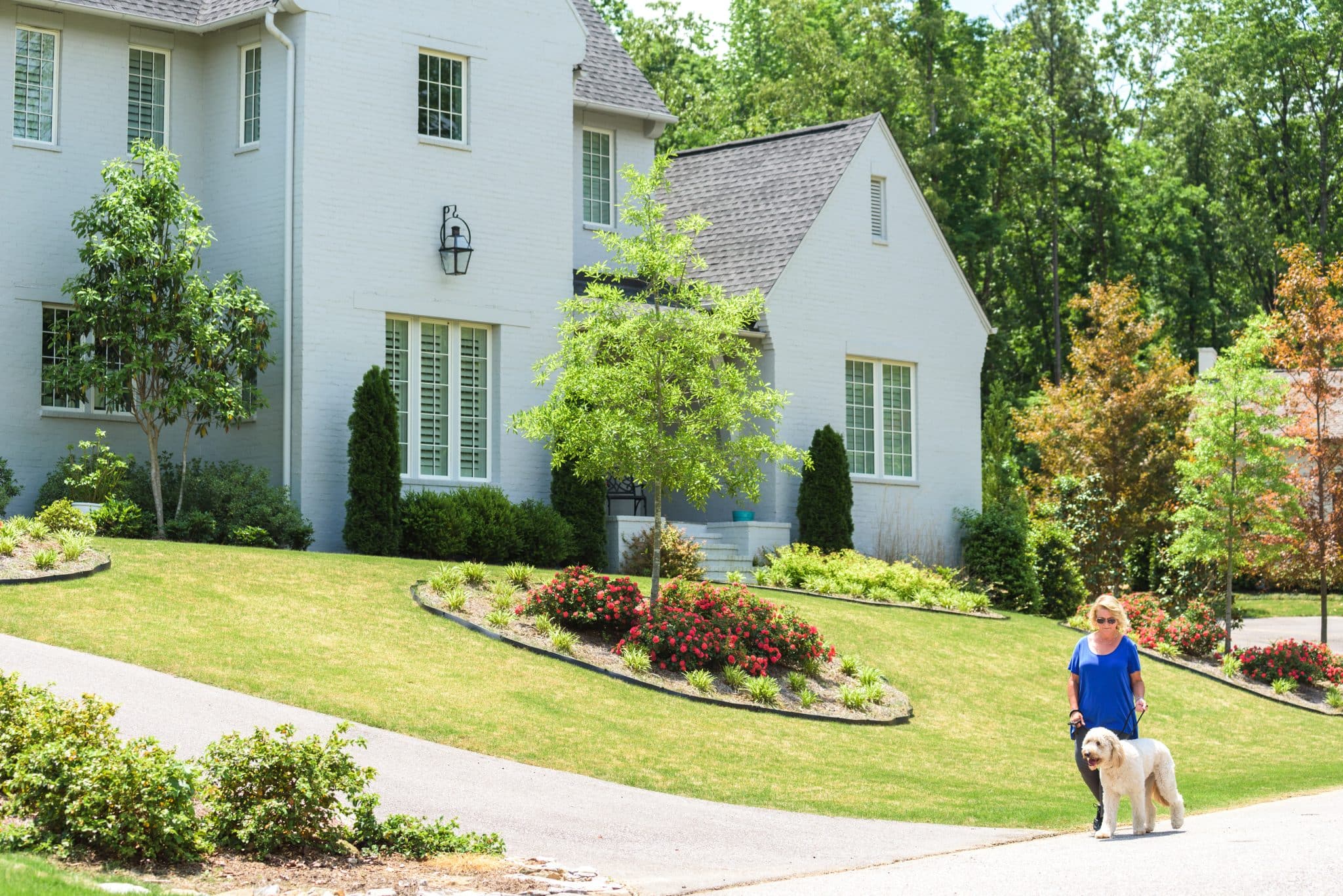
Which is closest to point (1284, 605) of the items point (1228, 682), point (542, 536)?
point (1228, 682)

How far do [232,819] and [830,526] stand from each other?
17.6m

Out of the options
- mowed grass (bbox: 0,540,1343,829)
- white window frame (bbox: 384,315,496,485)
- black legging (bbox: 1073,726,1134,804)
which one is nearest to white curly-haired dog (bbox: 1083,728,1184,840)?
black legging (bbox: 1073,726,1134,804)

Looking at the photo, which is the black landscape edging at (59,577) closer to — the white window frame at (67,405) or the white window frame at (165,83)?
the white window frame at (67,405)

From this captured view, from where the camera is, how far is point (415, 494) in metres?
22.0

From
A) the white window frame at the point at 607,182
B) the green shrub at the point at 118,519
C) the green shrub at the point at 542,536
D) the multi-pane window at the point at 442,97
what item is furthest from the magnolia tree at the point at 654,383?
the white window frame at the point at 607,182

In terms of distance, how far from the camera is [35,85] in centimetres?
2203

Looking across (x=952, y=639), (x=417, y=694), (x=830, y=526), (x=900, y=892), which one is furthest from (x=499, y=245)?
(x=900, y=892)

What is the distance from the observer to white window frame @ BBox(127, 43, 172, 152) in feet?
74.8

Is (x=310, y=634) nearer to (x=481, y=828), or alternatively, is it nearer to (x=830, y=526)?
(x=481, y=828)

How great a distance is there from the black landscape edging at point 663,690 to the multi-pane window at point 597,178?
39.7ft

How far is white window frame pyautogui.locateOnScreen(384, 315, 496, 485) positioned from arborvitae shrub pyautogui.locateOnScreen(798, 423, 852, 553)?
5307 millimetres

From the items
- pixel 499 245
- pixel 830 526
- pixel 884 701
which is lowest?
pixel 884 701

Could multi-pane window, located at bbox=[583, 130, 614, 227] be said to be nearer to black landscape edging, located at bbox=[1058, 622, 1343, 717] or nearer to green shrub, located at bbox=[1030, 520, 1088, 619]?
green shrub, located at bbox=[1030, 520, 1088, 619]

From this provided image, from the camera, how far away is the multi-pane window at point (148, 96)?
22875 mm
